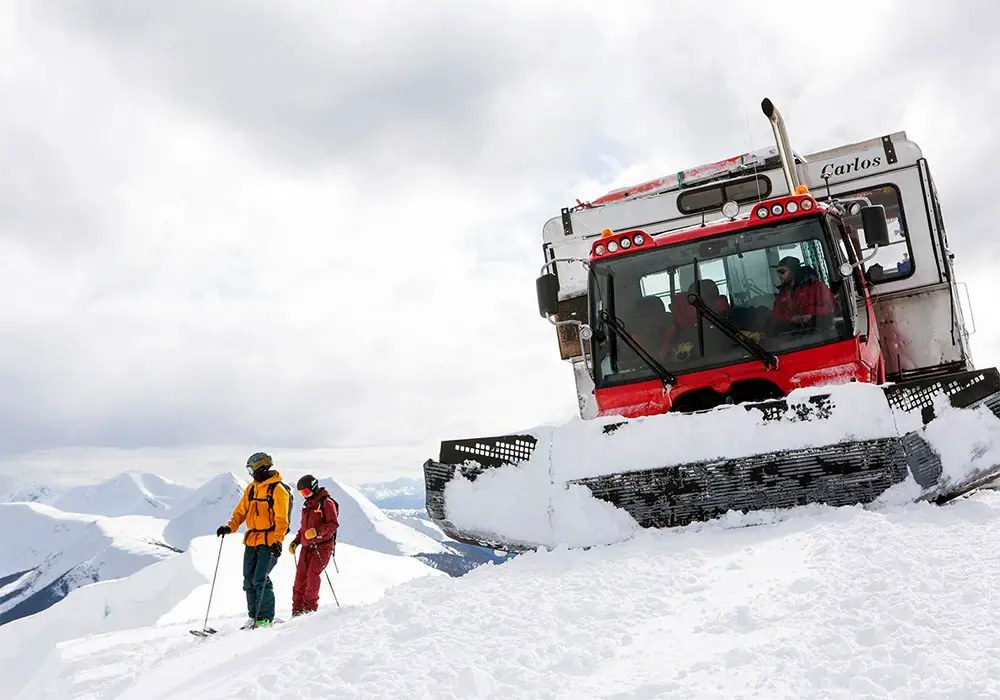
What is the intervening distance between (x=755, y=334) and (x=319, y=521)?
4.24 m

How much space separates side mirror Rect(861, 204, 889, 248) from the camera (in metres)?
5.77

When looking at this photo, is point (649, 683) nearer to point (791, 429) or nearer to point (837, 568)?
point (837, 568)

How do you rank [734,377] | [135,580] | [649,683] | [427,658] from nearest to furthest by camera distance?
[649,683] < [427,658] < [734,377] < [135,580]

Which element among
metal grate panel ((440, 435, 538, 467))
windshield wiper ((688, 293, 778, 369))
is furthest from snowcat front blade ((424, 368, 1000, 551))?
windshield wiper ((688, 293, 778, 369))

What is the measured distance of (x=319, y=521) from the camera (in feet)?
22.6

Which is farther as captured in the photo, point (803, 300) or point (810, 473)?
point (803, 300)

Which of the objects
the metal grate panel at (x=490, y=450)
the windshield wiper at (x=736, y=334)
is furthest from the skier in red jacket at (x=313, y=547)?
the windshield wiper at (x=736, y=334)

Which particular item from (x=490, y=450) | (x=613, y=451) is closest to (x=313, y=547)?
(x=490, y=450)

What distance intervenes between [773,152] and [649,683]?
275 inches

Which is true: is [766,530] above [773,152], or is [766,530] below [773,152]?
below

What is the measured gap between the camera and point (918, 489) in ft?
14.9

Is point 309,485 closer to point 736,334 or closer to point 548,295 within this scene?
point 548,295

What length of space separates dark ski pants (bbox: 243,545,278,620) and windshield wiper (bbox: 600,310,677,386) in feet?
12.4

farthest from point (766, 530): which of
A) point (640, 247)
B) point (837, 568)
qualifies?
point (640, 247)
